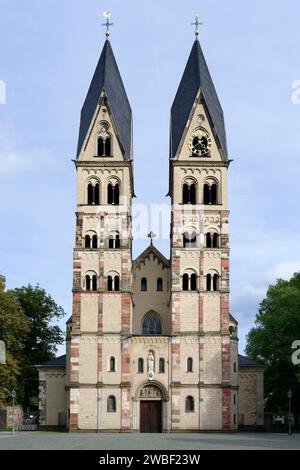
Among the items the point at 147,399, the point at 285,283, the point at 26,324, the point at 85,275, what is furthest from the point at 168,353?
the point at 285,283

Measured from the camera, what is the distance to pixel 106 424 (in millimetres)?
64250

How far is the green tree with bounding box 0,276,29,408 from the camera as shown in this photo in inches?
2665

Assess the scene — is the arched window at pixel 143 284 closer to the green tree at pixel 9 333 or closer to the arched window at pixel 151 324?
the arched window at pixel 151 324

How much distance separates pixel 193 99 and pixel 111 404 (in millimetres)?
24965

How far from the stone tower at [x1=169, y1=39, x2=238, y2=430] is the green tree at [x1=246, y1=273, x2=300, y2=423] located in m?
6.56

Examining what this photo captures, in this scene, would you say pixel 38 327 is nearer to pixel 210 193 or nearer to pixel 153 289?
pixel 153 289

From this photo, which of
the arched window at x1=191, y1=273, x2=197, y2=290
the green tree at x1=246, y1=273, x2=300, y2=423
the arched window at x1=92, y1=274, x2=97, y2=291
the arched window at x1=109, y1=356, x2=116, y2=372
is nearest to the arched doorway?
the arched window at x1=109, y1=356, x2=116, y2=372

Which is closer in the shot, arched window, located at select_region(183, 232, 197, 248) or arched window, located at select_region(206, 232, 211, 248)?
arched window, located at select_region(183, 232, 197, 248)

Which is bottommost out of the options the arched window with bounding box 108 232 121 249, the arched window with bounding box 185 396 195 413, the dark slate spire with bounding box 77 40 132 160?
the arched window with bounding box 185 396 195 413

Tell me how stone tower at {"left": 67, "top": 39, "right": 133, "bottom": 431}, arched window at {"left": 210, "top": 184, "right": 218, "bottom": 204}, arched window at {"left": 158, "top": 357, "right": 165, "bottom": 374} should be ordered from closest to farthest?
1. stone tower at {"left": 67, "top": 39, "right": 133, "bottom": 431}
2. arched window at {"left": 158, "top": 357, "right": 165, "bottom": 374}
3. arched window at {"left": 210, "top": 184, "right": 218, "bottom": 204}

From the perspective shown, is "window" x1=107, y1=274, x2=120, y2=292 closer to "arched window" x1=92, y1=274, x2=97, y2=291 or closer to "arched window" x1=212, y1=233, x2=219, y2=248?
"arched window" x1=92, y1=274, x2=97, y2=291

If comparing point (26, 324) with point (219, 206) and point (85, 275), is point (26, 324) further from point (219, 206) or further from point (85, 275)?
point (219, 206)

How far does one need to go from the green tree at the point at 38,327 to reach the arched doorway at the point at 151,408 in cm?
2070

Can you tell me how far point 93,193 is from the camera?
68688mm
